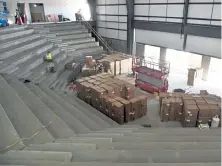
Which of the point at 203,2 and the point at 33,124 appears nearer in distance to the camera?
the point at 33,124

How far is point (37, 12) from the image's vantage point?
53.1 ft

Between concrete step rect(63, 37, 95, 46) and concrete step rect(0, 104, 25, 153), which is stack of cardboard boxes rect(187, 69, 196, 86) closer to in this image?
concrete step rect(63, 37, 95, 46)

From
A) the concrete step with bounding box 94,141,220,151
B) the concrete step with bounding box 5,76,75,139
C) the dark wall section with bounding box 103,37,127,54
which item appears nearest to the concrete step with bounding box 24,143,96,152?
the concrete step with bounding box 94,141,220,151

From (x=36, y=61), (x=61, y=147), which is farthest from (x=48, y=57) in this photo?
(x=61, y=147)

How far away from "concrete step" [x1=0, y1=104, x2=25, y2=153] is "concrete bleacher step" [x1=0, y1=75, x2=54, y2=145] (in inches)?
5.2

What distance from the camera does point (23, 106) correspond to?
14.2 feet

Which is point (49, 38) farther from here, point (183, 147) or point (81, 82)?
point (183, 147)

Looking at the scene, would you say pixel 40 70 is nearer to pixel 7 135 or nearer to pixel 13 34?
pixel 13 34

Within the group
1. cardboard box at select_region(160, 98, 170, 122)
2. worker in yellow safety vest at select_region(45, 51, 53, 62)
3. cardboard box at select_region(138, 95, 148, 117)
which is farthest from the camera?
worker in yellow safety vest at select_region(45, 51, 53, 62)

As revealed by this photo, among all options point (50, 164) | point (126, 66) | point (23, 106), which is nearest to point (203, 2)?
point (126, 66)

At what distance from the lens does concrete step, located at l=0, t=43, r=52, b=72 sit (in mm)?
7633

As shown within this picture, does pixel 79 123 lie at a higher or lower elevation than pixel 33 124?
lower

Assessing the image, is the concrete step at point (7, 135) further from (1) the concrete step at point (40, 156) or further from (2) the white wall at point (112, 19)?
(2) the white wall at point (112, 19)

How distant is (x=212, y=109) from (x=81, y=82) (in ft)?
A: 15.7
